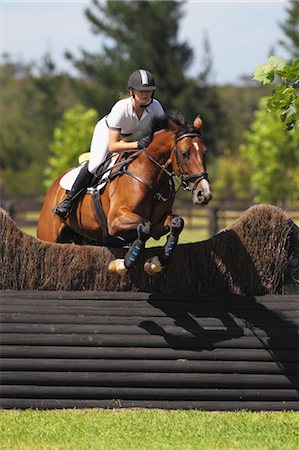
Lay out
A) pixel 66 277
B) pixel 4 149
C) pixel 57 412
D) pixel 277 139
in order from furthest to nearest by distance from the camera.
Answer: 1. pixel 4 149
2. pixel 277 139
3. pixel 66 277
4. pixel 57 412

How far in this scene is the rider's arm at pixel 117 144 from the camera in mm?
9039

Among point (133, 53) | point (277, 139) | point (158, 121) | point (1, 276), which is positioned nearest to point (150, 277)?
point (1, 276)

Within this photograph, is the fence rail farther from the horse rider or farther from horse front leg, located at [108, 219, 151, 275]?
horse front leg, located at [108, 219, 151, 275]

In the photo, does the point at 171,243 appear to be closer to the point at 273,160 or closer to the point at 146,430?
the point at 146,430

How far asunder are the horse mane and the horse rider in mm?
114

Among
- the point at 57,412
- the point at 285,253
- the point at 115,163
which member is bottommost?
the point at 57,412

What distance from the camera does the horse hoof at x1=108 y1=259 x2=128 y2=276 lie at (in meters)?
7.46

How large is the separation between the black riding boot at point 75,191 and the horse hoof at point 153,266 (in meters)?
2.56

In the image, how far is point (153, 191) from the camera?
29.2ft

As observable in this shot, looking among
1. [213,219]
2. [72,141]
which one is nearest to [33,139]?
[72,141]

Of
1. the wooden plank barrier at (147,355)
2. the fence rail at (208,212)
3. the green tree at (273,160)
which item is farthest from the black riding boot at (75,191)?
the green tree at (273,160)

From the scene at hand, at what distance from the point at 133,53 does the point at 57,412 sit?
4813cm

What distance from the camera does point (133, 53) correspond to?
2119 inches

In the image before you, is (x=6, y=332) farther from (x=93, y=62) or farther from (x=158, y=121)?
(x=93, y=62)
